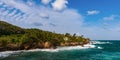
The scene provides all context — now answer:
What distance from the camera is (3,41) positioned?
8925 centimetres

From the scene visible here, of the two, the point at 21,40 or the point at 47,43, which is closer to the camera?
the point at 21,40

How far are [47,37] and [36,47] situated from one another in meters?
11.6

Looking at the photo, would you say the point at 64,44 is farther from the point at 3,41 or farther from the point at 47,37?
the point at 3,41

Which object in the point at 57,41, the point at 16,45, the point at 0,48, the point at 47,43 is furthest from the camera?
the point at 57,41

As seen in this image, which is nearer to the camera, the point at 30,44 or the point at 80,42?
the point at 30,44

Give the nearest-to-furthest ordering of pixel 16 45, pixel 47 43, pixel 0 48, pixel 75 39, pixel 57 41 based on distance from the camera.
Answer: pixel 0 48 → pixel 16 45 → pixel 47 43 → pixel 57 41 → pixel 75 39

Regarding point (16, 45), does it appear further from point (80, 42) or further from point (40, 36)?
point (80, 42)

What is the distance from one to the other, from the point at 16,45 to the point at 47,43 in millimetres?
20001

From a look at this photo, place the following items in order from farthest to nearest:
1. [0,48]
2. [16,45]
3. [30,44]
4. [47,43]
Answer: [47,43] → [30,44] → [16,45] → [0,48]

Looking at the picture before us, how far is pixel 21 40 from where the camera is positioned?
96875mm

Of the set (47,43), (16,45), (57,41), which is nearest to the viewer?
(16,45)

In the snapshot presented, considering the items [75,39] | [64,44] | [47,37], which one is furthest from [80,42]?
[47,37]

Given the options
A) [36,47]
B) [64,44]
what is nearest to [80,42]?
[64,44]

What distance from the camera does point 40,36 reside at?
112 metres
